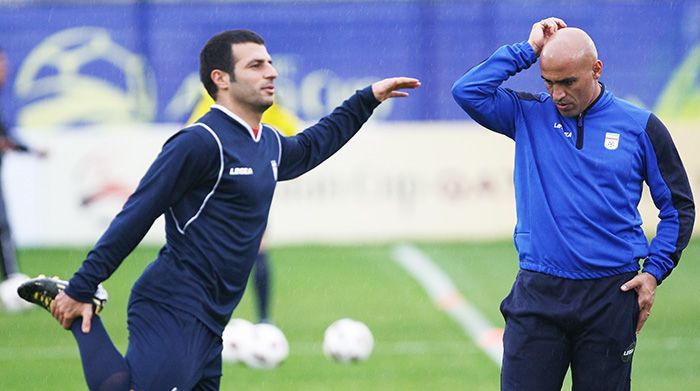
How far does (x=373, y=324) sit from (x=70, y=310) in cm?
Result: 610

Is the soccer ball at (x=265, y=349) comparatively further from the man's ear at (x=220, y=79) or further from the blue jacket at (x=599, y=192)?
the blue jacket at (x=599, y=192)

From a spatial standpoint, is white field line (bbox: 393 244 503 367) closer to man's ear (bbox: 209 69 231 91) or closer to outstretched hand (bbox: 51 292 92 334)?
man's ear (bbox: 209 69 231 91)

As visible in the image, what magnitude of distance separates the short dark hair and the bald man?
140cm

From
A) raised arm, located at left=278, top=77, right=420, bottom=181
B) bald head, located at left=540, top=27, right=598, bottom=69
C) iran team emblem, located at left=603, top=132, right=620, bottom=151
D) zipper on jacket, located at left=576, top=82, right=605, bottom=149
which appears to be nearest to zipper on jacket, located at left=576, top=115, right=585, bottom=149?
zipper on jacket, located at left=576, top=82, right=605, bottom=149

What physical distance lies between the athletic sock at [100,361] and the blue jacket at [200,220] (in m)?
0.19

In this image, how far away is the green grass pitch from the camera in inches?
359

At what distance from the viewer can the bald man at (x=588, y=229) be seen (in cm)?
562

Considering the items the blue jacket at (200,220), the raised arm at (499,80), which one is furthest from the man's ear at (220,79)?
the raised arm at (499,80)

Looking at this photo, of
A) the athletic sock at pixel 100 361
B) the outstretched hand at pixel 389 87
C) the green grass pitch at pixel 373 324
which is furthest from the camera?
the green grass pitch at pixel 373 324

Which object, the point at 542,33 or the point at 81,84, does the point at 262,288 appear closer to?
the point at 542,33

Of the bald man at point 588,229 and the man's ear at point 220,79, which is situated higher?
the man's ear at point 220,79

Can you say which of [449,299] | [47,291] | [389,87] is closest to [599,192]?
[389,87]

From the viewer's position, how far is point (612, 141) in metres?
5.63

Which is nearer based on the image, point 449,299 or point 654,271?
point 654,271
